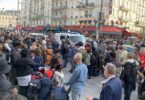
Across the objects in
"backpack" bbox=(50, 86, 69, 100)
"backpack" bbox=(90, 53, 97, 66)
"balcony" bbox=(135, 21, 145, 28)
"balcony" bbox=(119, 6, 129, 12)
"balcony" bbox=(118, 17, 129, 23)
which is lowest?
"backpack" bbox=(90, 53, 97, 66)

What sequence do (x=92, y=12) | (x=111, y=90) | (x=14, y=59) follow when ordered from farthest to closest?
(x=92, y=12)
(x=14, y=59)
(x=111, y=90)

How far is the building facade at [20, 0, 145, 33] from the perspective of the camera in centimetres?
7106

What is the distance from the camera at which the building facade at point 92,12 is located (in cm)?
7106

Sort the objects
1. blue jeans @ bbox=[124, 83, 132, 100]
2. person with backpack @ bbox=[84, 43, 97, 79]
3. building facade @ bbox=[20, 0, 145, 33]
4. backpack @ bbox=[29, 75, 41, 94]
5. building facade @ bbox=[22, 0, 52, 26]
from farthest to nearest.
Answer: building facade @ bbox=[22, 0, 52, 26]
building facade @ bbox=[20, 0, 145, 33]
person with backpack @ bbox=[84, 43, 97, 79]
blue jeans @ bbox=[124, 83, 132, 100]
backpack @ bbox=[29, 75, 41, 94]

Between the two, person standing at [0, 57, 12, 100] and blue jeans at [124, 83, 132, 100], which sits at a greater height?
person standing at [0, 57, 12, 100]

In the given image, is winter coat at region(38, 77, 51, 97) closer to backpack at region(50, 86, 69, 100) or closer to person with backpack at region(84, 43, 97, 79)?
backpack at region(50, 86, 69, 100)

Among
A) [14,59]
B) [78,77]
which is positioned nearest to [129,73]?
[78,77]

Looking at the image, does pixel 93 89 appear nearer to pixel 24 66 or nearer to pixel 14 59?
pixel 14 59

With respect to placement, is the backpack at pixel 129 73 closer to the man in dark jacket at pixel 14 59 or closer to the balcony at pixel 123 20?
the man in dark jacket at pixel 14 59

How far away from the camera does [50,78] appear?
9.32m

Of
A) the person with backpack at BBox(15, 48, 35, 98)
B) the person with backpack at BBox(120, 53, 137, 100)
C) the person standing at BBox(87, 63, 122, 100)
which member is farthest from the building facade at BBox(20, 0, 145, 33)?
the person standing at BBox(87, 63, 122, 100)

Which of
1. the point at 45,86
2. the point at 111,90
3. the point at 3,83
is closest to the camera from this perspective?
the point at 111,90

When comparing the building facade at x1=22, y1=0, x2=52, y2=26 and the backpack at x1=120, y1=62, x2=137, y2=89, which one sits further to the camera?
the building facade at x1=22, y1=0, x2=52, y2=26

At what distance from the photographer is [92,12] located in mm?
74562
